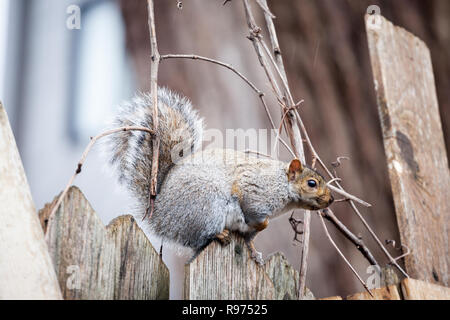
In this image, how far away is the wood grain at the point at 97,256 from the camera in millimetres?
668

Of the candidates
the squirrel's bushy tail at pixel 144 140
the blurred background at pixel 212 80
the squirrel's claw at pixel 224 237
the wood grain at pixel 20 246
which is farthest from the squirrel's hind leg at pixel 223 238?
the blurred background at pixel 212 80

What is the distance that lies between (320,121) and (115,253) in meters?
1.13

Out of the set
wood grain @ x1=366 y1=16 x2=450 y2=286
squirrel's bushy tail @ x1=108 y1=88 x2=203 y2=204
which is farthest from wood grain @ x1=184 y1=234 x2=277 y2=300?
wood grain @ x1=366 y1=16 x2=450 y2=286

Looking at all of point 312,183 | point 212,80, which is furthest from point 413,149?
point 212,80

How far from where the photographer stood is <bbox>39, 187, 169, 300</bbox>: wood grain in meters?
0.67

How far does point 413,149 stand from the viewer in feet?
3.73

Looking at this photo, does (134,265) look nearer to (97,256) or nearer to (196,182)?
(97,256)

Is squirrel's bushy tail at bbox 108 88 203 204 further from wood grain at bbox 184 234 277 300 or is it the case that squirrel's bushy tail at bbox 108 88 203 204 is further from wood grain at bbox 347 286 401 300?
wood grain at bbox 347 286 401 300

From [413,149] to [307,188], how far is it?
29 centimetres

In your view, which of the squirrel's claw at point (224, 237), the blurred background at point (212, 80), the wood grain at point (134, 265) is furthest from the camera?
the blurred background at point (212, 80)

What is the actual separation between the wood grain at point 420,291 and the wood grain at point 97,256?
407mm

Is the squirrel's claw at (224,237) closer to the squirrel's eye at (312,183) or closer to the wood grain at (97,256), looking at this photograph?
the wood grain at (97,256)

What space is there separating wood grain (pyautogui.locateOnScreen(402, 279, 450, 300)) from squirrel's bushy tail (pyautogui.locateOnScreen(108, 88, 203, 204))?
0.45 metres
